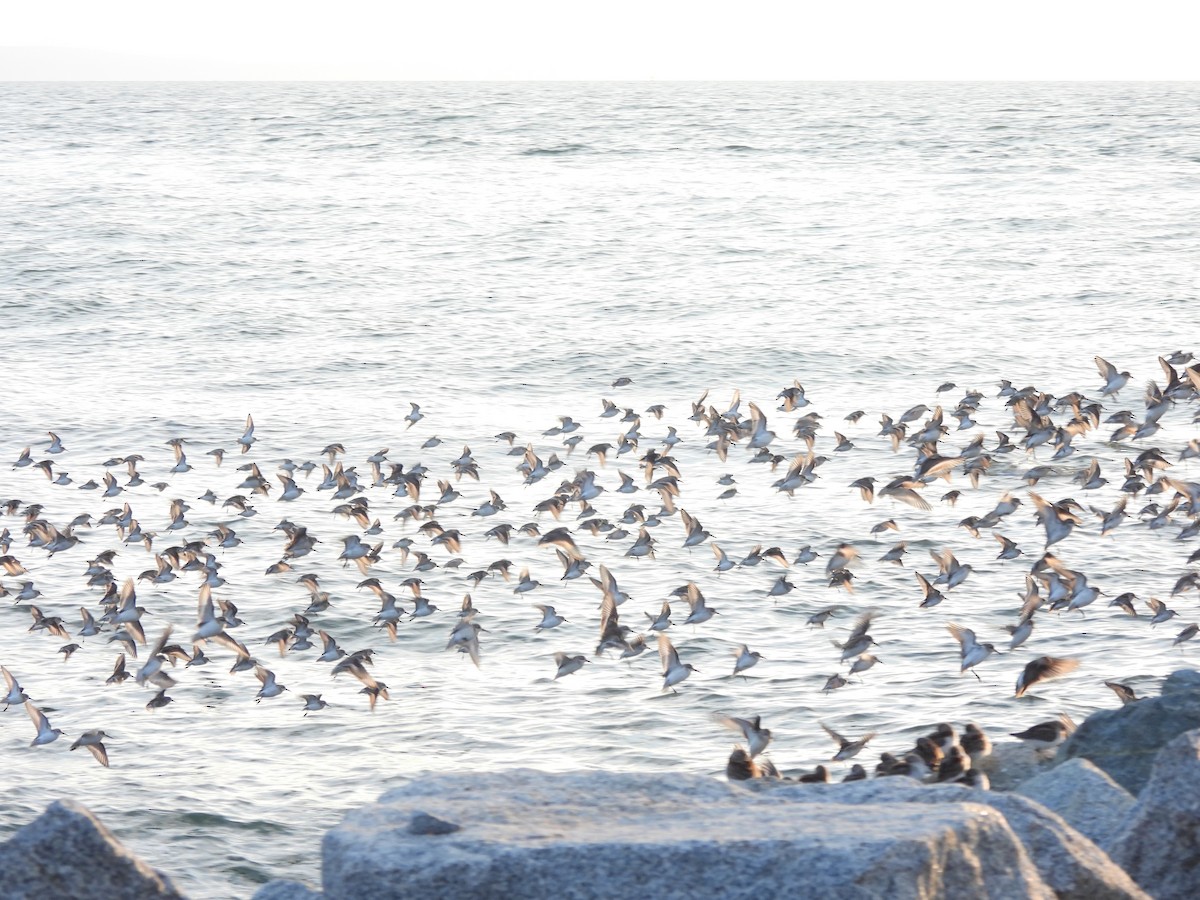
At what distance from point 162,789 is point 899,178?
209 ft

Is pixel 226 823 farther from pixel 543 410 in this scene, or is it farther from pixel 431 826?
pixel 543 410

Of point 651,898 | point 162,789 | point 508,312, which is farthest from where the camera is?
point 508,312

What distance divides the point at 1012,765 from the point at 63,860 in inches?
269

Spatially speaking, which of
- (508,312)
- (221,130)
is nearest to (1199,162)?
(508,312)

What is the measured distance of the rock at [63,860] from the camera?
6773mm

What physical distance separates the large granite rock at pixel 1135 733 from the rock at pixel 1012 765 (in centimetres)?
63

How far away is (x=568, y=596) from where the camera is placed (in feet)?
58.9

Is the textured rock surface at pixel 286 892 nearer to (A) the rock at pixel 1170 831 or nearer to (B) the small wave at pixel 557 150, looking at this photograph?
(A) the rock at pixel 1170 831

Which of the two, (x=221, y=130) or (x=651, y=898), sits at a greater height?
(x=221, y=130)

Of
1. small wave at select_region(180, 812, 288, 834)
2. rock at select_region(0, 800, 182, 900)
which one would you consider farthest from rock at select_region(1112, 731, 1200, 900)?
small wave at select_region(180, 812, 288, 834)

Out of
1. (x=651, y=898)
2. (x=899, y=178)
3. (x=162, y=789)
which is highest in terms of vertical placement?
(x=899, y=178)

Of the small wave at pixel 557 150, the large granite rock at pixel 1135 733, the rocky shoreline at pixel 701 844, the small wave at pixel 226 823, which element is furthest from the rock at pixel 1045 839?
the small wave at pixel 557 150

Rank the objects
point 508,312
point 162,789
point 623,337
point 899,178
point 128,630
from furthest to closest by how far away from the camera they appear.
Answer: point 899,178, point 508,312, point 623,337, point 128,630, point 162,789

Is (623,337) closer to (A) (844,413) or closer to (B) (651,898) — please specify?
(A) (844,413)
